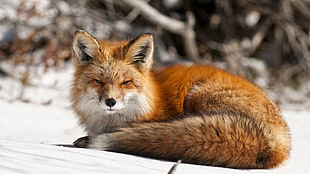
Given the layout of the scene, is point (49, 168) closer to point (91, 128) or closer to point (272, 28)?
point (91, 128)

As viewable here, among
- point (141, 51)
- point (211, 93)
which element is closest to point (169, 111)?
point (211, 93)

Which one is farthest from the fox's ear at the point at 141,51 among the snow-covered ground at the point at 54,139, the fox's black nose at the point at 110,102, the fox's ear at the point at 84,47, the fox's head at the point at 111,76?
the snow-covered ground at the point at 54,139

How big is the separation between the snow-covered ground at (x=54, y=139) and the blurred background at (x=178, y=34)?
0.37 ft

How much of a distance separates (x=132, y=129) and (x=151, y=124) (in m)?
0.15

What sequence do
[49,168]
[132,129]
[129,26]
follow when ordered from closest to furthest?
[49,168] → [132,129] → [129,26]

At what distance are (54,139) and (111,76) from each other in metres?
1.51

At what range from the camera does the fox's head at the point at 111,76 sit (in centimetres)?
369

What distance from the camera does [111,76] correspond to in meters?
3.72

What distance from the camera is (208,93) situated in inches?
159

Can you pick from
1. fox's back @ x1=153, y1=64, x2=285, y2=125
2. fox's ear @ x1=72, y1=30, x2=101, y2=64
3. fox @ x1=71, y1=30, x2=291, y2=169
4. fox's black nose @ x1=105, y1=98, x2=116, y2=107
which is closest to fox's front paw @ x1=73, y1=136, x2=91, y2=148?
fox @ x1=71, y1=30, x2=291, y2=169

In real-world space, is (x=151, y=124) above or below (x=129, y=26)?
below

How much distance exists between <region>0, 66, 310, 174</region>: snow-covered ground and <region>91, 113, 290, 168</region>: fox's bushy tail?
9 cm

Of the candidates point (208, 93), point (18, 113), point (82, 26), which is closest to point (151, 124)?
point (208, 93)

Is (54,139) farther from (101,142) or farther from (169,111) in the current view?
(101,142)
